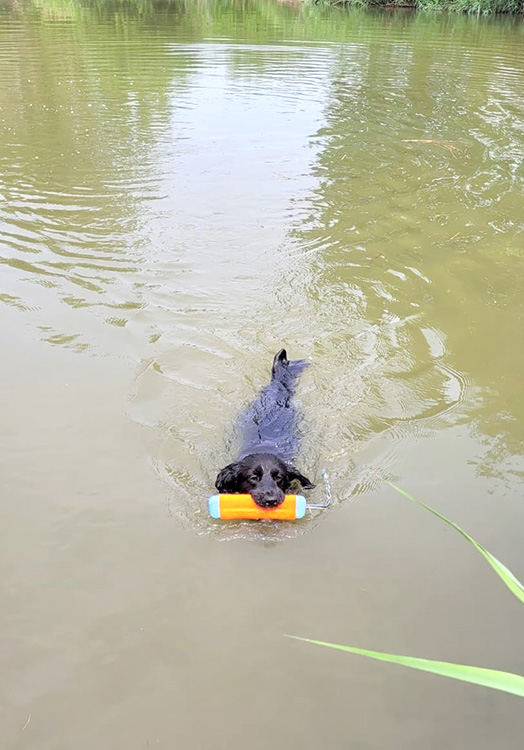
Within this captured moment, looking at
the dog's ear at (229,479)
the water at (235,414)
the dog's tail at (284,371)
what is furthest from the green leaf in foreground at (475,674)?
the dog's tail at (284,371)

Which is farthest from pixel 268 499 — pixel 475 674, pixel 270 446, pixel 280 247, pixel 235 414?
pixel 280 247

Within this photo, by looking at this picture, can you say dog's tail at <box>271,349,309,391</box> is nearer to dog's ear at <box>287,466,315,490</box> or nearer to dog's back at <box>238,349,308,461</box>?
dog's back at <box>238,349,308,461</box>

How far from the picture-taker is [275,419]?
4.32 metres

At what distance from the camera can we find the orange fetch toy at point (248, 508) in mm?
3338

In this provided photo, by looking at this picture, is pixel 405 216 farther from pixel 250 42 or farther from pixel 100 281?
pixel 250 42

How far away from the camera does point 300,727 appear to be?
94.4 inches

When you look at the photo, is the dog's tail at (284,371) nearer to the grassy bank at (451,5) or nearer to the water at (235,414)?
the water at (235,414)

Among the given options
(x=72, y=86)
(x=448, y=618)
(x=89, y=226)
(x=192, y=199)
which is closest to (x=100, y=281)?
(x=89, y=226)

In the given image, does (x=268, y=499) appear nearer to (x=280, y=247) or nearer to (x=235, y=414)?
(x=235, y=414)

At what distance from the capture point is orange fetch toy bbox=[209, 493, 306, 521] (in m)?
3.34

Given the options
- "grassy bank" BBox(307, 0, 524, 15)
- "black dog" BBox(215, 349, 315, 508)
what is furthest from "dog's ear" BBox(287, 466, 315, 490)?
"grassy bank" BBox(307, 0, 524, 15)

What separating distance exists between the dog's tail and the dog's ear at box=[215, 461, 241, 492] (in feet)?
3.88

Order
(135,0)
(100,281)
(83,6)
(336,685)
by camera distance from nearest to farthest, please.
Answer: (336,685) → (100,281) → (83,6) → (135,0)

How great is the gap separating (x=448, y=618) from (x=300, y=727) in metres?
0.92
